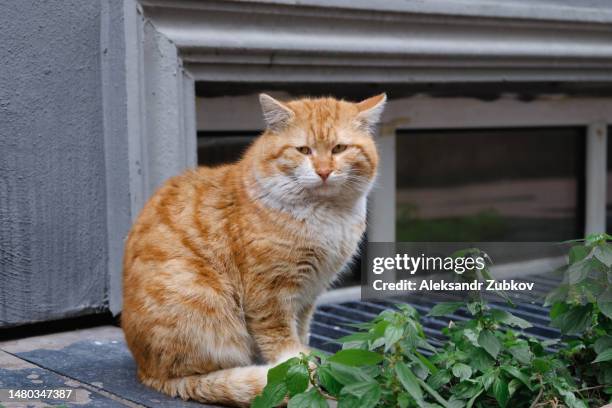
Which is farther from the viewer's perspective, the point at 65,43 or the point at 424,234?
the point at 424,234

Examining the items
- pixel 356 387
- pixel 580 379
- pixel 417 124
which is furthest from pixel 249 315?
pixel 417 124

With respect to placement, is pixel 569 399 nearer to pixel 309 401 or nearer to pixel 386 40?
pixel 309 401

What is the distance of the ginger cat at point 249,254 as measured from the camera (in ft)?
7.78

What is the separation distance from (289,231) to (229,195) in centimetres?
27

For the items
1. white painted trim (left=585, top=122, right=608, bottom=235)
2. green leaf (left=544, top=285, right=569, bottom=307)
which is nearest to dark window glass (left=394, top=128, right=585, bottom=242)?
white painted trim (left=585, top=122, right=608, bottom=235)

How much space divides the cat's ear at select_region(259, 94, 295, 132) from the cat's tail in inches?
30.9

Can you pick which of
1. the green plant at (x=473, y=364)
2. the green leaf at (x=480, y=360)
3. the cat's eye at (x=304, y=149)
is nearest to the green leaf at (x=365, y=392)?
Answer: the green plant at (x=473, y=364)

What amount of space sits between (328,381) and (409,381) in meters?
0.20

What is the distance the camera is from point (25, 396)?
2.24 metres

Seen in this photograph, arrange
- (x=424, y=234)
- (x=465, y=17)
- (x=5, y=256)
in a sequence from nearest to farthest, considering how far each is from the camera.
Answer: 1. (x=5, y=256)
2. (x=465, y=17)
3. (x=424, y=234)

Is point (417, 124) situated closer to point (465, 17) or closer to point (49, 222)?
point (465, 17)

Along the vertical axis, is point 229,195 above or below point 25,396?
above

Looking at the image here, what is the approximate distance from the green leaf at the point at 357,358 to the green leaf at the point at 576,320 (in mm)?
637

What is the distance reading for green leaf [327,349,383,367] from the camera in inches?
79.4
